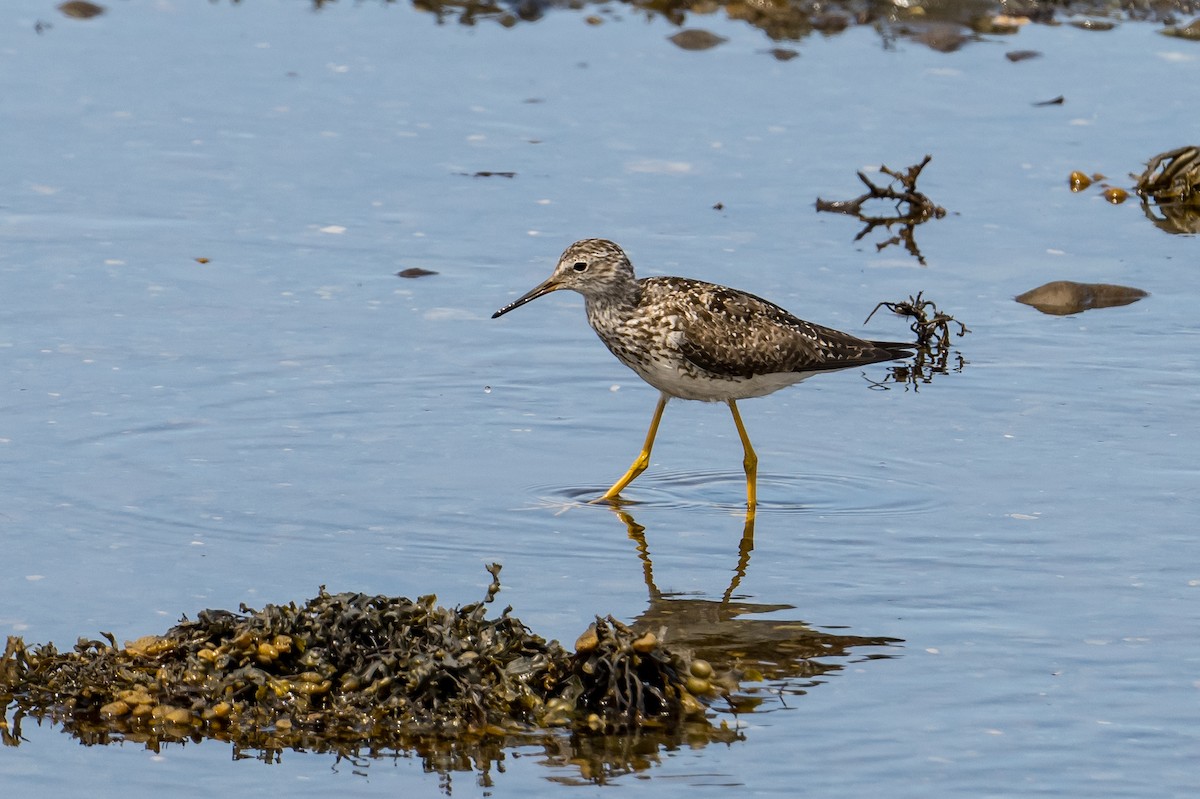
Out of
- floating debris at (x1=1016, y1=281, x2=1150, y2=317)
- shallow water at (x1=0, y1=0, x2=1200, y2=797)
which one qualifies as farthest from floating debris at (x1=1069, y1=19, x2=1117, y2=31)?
floating debris at (x1=1016, y1=281, x2=1150, y2=317)

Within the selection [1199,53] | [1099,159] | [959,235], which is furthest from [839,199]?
[1199,53]

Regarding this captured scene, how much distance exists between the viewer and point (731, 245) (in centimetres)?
1380

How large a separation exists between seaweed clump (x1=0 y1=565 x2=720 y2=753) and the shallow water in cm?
20

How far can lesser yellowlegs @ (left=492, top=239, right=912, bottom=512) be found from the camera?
402 inches

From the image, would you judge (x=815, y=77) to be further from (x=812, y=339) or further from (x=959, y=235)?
(x=812, y=339)

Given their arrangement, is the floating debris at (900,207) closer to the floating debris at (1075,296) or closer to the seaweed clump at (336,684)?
the floating debris at (1075,296)

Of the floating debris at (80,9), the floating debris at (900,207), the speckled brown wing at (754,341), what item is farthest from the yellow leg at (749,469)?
the floating debris at (80,9)

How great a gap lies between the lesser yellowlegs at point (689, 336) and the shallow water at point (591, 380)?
0.43 m

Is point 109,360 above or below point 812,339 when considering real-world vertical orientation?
below

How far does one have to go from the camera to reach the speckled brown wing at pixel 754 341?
10227 millimetres

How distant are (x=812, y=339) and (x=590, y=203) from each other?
13.9 ft

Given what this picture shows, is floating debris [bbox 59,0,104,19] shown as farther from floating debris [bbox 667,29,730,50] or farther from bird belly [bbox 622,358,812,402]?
bird belly [bbox 622,358,812,402]

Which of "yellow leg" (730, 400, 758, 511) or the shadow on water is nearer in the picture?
the shadow on water

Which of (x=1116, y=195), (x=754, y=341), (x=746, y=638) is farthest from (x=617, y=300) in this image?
(x=1116, y=195)
